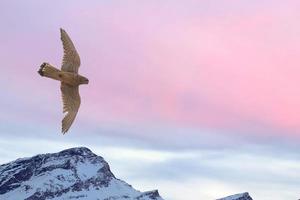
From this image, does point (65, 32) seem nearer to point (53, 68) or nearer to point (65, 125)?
point (53, 68)

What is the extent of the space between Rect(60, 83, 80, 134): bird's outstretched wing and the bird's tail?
3.51 ft

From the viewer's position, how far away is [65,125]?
20828mm

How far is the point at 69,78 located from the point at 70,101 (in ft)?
4.96

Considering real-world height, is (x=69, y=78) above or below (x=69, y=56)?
below

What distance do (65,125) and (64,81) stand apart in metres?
1.25

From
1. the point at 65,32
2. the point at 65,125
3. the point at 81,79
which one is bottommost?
the point at 65,125

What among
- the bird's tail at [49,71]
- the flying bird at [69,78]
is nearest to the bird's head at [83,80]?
the flying bird at [69,78]

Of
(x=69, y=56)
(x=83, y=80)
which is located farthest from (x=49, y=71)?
(x=69, y=56)

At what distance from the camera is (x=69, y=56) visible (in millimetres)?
21984

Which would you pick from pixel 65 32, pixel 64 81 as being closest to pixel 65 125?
pixel 64 81

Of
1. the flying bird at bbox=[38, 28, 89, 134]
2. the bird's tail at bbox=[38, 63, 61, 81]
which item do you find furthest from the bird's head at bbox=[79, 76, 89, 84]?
the bird's tail at bbox=[38, 63, 61, 81]

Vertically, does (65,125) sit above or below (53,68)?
below

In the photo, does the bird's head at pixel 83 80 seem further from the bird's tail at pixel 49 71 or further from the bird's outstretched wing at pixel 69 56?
the bird's tail at pixel 49 71

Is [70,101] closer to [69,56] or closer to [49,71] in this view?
[69,56]
